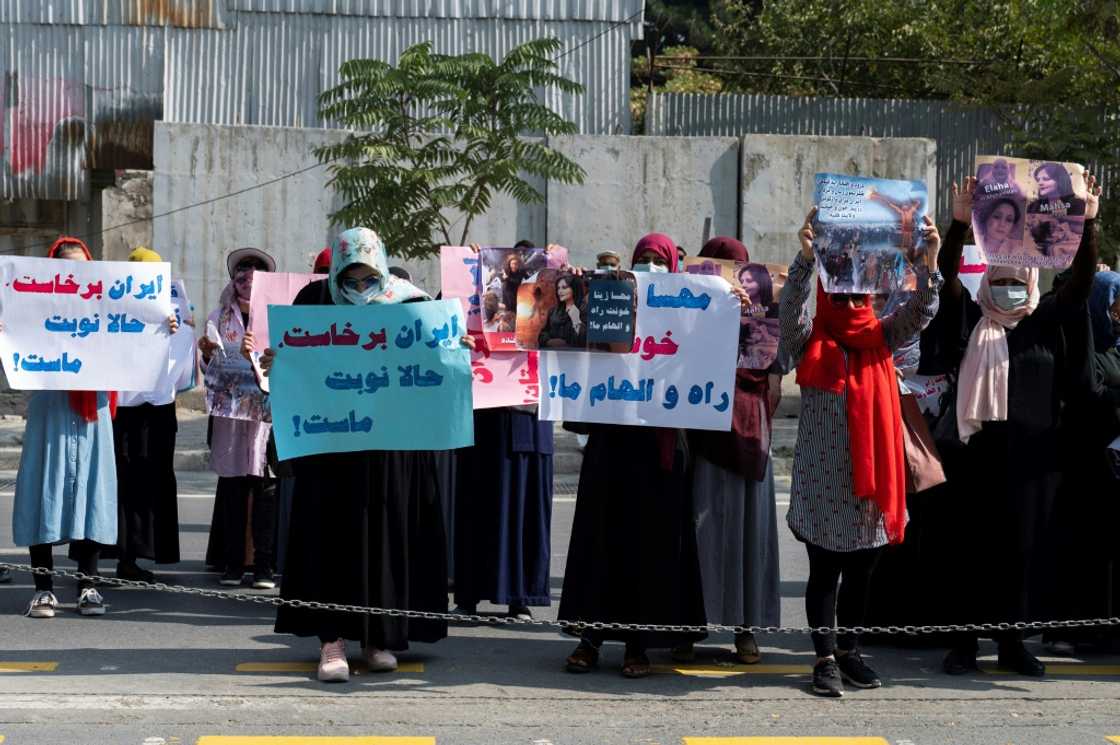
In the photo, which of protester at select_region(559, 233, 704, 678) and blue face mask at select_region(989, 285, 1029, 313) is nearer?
protester at select_region(559, 233, 704, 678)

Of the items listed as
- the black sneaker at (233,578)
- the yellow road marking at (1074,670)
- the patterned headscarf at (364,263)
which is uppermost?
the patterned headscarf at (364,263)

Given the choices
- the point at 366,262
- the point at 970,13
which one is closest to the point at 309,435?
the point at 366,262

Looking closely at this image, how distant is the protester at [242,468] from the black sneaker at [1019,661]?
4.20 m

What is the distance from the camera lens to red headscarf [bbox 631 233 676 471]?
679cm

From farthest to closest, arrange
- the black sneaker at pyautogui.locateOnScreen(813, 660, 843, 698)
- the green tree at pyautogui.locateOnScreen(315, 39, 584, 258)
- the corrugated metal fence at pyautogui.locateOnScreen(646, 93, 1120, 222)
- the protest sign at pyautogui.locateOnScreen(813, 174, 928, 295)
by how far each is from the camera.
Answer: the corrugated metal fence at pyautogui.locateOnScreen(646, 93, 1120, 222) < the green tree at pyautogui.locateOnScreen(315, 39, 584, 258) < the black sneaker at pyautogui.locateOnScreen(813, 660, 843, 698) < the protest sign at pyautogui.locateOnScreen(813, 174, 928, 295)

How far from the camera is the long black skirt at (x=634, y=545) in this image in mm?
6711

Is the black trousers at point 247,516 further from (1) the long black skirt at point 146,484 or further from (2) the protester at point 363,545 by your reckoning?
(2) the protester at point 363,545

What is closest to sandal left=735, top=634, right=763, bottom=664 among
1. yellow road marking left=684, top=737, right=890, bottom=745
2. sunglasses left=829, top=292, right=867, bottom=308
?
yellow road marking left=684, top=737, right=890, bottom=745

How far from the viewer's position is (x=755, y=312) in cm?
706

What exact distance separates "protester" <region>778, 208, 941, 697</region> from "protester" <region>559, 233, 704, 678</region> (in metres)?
0.53

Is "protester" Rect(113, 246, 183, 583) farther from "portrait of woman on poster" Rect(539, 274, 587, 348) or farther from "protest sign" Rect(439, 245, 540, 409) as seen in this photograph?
"portrait of woman on poster" Rect(539, 274, 587, 348)

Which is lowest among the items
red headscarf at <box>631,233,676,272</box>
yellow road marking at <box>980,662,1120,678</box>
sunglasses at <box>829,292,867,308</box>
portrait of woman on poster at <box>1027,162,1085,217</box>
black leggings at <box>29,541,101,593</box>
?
yellow road marking at <box>980,662,1120,678</box>

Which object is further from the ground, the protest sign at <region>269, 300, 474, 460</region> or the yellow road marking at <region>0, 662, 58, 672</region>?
the protest sign at <region>269, 300, 474, 460</region>

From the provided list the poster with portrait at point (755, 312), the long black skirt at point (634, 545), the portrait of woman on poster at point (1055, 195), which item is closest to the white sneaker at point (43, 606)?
the long black skirt at point (634, 545)
